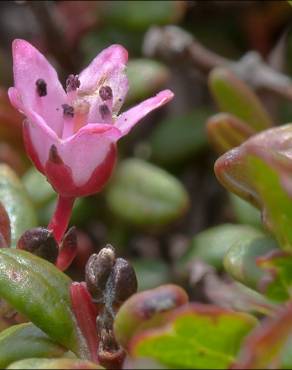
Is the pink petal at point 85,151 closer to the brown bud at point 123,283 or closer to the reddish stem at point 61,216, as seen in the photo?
the reddish stem at point 61,216

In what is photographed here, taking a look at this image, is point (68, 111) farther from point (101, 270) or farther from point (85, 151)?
point (101, 270)

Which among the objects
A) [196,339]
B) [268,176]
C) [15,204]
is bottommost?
[15,204]

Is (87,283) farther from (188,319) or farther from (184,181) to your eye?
(184,181)

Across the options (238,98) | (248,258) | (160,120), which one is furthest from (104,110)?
(160,120)

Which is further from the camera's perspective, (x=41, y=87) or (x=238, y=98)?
(x=238, y=98)

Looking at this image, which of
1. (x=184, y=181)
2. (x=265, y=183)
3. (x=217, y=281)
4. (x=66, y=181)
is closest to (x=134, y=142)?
(x=184, y=181)

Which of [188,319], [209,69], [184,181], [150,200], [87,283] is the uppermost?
[188,319]

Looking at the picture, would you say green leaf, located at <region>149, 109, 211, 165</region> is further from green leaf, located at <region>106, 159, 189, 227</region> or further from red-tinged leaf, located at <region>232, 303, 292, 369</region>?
red-tinged leaf, located at <region>232, 303, 292, 369</region>
